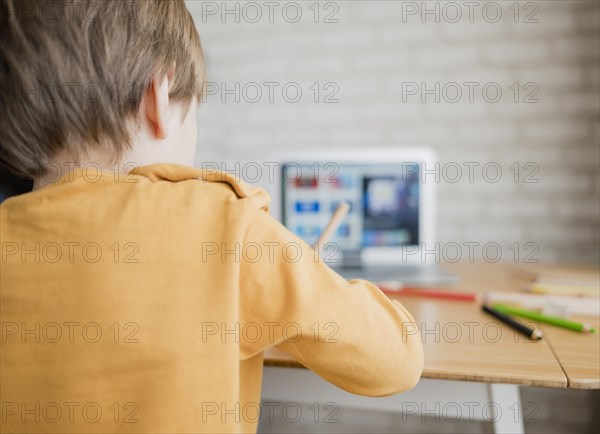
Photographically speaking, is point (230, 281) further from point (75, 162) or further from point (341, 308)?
point (75, 162)

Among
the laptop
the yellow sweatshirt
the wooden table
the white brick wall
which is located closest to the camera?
the yellow sweatshirt

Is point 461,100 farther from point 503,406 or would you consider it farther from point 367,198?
point 503,406

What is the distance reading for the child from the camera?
18.5 inches

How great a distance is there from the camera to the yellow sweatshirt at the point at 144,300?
469mm

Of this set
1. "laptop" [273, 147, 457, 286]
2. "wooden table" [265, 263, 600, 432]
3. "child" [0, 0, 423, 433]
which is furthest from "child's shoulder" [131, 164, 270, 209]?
"laptop" [273, 147, 457, 286]

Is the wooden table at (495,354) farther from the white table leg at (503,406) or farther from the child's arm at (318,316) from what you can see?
the child's arm at (318,316)

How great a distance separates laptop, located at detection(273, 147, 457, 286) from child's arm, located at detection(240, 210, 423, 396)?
0.75 m

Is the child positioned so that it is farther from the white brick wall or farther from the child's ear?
the white brick wall

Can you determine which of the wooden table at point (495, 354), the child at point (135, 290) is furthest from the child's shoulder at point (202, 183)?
the wooden table at point (495, 354)

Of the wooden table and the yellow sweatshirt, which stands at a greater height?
the yellow sweatshirt

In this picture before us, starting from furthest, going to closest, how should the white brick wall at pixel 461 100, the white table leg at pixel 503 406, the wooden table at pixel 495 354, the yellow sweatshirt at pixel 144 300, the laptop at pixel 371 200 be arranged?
the white brick wall at pixel 461 100, the laptop at pixel 371 200, the white table leg at pixel 503 406, the wooden table at pixel 495 354, the yellow sweatshirt at pixel 144 300

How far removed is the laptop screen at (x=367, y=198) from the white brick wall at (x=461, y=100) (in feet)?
1.21

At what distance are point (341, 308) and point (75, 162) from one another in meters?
0.32

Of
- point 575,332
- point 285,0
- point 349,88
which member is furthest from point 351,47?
point 575,332
